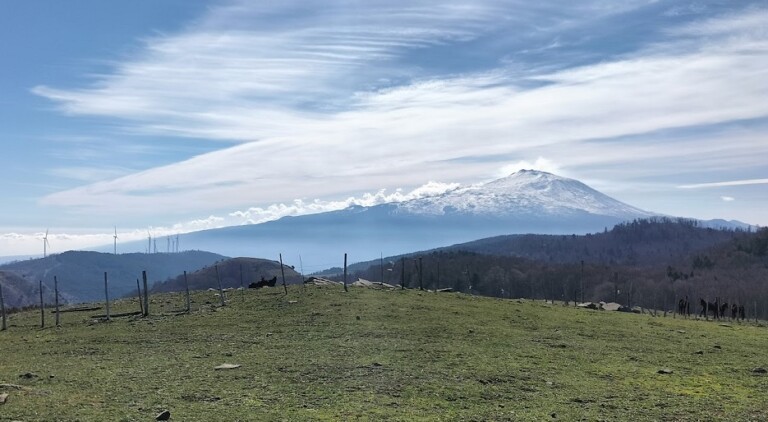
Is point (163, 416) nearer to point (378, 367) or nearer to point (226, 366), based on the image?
point (226, 366)

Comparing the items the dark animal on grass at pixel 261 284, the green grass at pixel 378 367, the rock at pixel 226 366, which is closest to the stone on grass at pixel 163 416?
the green grass at pixel 378 367

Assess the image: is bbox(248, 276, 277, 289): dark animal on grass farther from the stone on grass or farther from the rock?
the stone on grass

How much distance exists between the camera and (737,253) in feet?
646

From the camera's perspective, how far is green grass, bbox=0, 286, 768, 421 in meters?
14.5

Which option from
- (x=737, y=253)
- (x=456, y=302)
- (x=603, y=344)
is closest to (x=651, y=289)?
(x=737, y=253)

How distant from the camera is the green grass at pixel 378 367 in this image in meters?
14.5

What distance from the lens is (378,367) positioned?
19016 millimetres

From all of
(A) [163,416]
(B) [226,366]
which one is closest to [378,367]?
(B) [226,366]

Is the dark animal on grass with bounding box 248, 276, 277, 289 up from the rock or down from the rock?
up

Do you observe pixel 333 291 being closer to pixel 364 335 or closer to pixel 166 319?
pixel 166 319

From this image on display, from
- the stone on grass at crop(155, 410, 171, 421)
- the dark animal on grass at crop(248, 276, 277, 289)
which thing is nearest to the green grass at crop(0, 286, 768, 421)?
the stone on grass at crop(155, 410, 171, 421)

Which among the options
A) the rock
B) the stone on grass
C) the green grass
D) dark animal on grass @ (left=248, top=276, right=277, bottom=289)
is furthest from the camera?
dark animal on grass @ (left=248, top=276, right=277, bottom=289)

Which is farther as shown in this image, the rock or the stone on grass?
the rock

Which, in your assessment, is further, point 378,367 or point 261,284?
point 261,284
